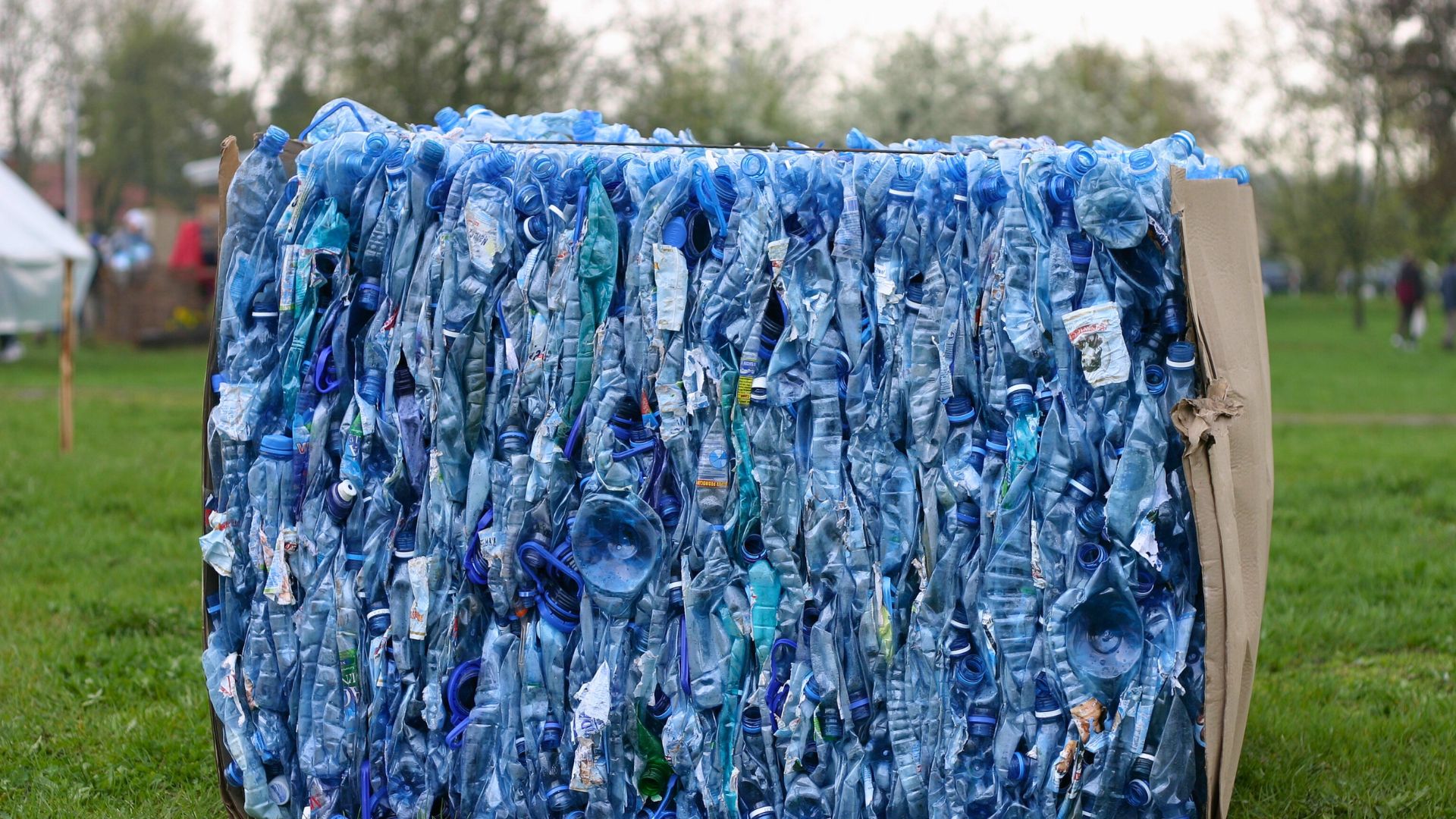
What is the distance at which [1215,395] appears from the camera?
2.82 metres

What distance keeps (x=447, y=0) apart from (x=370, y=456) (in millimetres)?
18006

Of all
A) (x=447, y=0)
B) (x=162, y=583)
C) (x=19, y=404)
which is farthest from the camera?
(x=447, y=0)

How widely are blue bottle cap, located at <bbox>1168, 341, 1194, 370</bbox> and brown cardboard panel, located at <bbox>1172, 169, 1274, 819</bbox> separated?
0.02m

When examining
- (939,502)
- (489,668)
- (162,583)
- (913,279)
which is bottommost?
(162,583)

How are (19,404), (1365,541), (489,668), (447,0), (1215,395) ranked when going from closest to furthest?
(1215,395)
(489,668)
(1365,541)
(19,404)
(447,0)

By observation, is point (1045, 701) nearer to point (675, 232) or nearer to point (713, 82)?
point (675, 232)

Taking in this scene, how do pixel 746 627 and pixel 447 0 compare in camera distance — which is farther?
pixel 447 0

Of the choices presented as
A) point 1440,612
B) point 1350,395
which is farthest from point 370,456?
point 1350,395

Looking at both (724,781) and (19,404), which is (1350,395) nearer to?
(724,781)

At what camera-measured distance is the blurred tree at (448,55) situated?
1938 cm

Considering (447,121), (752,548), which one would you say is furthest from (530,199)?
(752,548)

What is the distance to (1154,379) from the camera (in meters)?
2.88

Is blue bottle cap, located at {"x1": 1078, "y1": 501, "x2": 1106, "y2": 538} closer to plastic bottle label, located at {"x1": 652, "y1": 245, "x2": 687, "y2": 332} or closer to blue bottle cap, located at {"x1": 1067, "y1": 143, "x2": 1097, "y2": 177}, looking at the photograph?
blue bottle cap, located at {"x1": 1067, "y1": 143, "x2": 1097, "y2": 177}

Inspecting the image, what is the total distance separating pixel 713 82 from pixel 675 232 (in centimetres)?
2224
